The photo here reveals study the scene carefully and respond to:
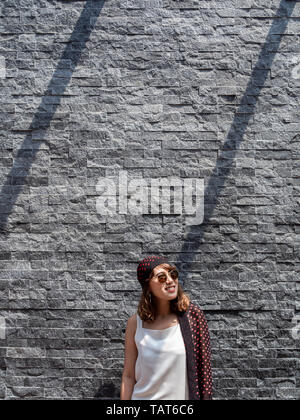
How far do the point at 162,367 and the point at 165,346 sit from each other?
0.10 m

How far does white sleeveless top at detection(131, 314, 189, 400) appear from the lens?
2.19 metres

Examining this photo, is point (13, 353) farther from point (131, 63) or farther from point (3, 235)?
point (131, 63)

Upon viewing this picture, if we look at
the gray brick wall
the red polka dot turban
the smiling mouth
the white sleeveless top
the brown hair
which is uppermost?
the gray brick wall

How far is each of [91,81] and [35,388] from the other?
7.08 ft

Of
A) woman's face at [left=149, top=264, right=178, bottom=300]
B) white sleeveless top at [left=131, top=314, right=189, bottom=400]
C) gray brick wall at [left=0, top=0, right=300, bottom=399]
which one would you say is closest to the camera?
white sleeveless top at [left=131, top=314, right=189, bottom=400]

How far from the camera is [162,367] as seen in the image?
2191mm

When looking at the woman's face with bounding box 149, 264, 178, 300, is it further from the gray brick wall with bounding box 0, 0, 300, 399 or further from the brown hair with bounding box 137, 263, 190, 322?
the gray brick wall with bounding box 0, 0, 300, 399

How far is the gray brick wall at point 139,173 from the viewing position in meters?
2.89

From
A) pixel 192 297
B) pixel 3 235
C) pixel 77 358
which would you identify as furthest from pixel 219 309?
pixel 3 235

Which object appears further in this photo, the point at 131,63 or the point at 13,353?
the point at 131,63

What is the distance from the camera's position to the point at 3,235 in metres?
2.97

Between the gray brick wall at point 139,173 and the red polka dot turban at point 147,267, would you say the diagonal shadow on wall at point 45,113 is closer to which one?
the gray brick wall at point 139,173

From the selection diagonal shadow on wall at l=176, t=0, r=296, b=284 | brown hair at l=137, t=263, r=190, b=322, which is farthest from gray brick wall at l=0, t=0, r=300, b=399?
brown hair at l=137, t=263, r=190, b=322

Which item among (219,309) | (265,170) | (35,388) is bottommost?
(35,388)
